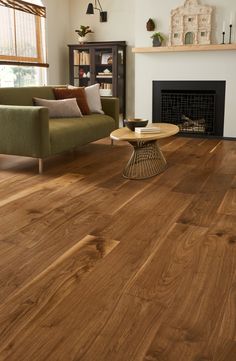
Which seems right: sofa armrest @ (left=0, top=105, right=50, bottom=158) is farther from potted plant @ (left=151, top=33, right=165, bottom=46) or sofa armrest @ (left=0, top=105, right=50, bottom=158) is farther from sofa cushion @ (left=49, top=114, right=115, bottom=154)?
potted plant @ (left=151, top=33, right=165, bottom=46)

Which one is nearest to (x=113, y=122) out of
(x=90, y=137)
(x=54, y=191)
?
(x=90, y=137)

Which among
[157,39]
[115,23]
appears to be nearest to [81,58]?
[115,23]

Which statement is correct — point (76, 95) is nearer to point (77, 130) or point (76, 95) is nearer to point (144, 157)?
point (77, 130)

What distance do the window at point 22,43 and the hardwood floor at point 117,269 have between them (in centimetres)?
271

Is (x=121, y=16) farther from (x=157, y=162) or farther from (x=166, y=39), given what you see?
(x=157, y=162)

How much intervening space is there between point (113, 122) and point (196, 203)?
7.75ft

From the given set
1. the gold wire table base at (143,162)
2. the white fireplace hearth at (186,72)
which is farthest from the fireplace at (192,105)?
the gold wire table base at (143,162)

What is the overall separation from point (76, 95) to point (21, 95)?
28.9 inches

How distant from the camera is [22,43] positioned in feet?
18.8

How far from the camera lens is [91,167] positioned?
392 cm

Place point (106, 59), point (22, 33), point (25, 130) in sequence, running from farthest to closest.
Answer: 1. point (106, 59)
2. point (22, 33)
3. point (25, 130)

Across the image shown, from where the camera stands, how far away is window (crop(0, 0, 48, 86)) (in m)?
5.36

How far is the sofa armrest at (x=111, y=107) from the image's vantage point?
16.3ft

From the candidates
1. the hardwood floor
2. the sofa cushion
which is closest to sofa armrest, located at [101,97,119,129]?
the sofa cushion
